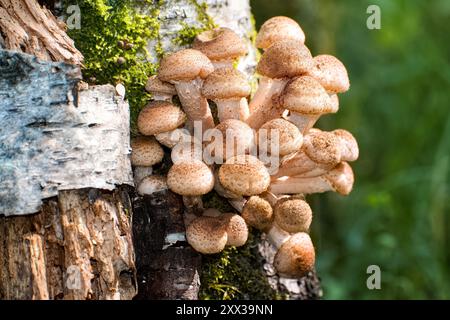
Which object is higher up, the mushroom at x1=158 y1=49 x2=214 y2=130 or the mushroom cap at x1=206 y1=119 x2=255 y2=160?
the mushroom at x1=158 y1=49 x2=214 y2=130

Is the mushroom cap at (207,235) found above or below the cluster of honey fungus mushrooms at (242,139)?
below

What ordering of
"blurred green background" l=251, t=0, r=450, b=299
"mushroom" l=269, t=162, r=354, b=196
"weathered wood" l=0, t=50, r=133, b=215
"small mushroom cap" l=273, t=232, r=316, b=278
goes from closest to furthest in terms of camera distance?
"weathered wood" l=0, t=50, r=133, b=215
"small mushroom cap" l=273, t=232, r=316, b=278
"mushroom" l=269, t=162, r=354, b=196
"blurred green background" l=251, t=0, r=450, b=299

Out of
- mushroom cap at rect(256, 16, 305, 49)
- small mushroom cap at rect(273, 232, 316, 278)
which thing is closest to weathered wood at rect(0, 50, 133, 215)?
small mushroom cap at rect(273, 232, 316, 278)

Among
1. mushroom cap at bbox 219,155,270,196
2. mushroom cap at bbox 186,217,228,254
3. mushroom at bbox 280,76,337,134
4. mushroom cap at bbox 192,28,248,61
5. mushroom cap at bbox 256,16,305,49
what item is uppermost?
mushroom cap at bbox 256,16,305,49

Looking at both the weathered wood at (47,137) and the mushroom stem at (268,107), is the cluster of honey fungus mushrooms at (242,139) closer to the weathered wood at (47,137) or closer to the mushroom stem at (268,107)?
the mushroom stem at (268,107)

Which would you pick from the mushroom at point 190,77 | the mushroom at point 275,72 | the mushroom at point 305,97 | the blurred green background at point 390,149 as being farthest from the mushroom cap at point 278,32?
the blurred green background at point 390,149

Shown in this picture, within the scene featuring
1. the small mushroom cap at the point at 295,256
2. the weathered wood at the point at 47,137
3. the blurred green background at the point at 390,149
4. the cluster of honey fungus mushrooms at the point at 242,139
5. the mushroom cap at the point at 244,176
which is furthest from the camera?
the blurred green background at the point at 390,149

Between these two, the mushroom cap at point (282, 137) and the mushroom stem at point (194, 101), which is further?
the mushroom stem at point (194, 101)

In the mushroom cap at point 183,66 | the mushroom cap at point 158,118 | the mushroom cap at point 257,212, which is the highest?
the mushroom cap at point 183,66

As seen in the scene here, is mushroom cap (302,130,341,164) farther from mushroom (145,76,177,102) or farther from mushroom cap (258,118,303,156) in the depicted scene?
mushroom (145,76,177,102)
